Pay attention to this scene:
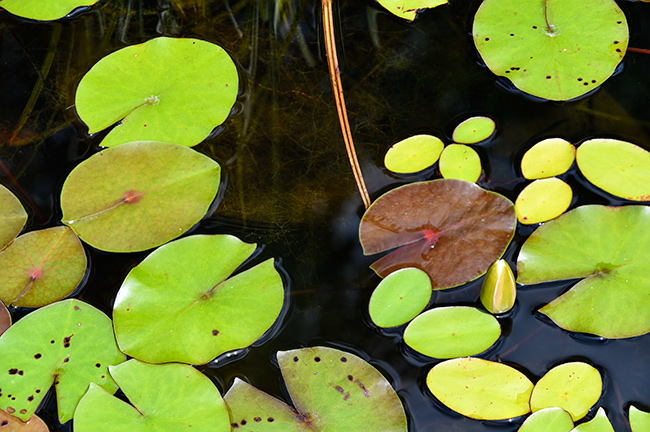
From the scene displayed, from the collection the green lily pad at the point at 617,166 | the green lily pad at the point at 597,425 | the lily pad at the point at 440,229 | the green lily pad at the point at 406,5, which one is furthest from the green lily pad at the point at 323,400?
the green lily pad at the point at 406,5

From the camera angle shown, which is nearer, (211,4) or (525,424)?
(525,424)

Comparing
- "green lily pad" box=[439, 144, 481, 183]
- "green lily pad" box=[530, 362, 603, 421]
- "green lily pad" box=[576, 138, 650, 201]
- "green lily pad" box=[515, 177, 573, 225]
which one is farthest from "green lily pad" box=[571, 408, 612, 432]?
"green lily pad" box=[439, 144, 481, 183]

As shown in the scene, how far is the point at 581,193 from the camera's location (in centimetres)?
176

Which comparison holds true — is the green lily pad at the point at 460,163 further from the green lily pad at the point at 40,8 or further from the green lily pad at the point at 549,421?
the green lily pad at the point at 40,8

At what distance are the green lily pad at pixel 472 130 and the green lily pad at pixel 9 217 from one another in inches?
65.5

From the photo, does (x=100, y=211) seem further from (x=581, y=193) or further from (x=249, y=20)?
(x=581, y=193)

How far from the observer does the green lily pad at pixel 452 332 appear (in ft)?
5.15

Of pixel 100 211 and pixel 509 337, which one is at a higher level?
pixel 100 211

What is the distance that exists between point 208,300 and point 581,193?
144 centimetres

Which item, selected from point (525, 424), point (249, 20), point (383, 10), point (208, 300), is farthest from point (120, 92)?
point (525, 424)

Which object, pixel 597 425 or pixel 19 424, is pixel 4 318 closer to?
pixel 19 424

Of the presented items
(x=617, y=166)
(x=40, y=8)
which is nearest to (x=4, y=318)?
(x=40, y=8)

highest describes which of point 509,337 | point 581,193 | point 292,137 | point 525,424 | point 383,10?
point 383,10

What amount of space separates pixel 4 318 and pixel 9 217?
0.36 m
